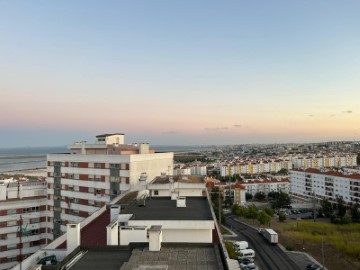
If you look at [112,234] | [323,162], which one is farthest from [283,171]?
[112,234]

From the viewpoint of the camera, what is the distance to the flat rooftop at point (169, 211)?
19656 millimetres

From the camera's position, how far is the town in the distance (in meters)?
14.4

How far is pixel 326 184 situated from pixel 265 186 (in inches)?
653

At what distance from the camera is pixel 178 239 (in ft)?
61.0

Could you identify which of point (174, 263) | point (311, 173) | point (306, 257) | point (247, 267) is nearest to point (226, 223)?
point (306, 257)

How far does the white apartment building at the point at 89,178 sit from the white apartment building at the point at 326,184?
5126 centimetres

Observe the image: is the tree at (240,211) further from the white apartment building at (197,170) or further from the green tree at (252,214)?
the white apartment building at (197,170)

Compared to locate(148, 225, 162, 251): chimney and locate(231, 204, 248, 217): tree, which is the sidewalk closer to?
locate(231, 204, 248, 217): tree

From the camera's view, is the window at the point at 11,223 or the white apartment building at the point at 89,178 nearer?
the window at the point at 11,223

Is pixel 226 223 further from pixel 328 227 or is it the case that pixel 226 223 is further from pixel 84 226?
pixel 84 226

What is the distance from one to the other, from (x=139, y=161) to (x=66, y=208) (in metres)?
10.9

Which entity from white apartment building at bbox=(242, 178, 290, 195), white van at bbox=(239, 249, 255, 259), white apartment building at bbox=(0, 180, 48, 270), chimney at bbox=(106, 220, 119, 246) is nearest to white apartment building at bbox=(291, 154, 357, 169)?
white apartment building at bbox=(242, 178, 290, 195)

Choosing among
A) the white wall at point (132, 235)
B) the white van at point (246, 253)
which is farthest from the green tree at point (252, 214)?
the white wall at point (132, 235)

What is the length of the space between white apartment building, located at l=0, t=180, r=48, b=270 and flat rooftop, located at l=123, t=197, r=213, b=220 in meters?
18.5
